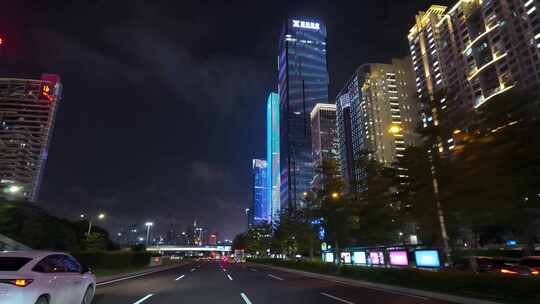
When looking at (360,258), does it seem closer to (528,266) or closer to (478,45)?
(528,266)

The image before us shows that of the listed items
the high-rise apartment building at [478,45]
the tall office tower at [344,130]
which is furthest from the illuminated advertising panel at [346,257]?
the tall office tower at [344,130]

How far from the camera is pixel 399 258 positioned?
1222 inches

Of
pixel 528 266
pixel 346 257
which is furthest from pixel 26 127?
pixel 528 266

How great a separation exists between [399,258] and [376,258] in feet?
22.4

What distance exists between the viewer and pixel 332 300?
12.8 metres

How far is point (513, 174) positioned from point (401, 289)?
778 centimetres

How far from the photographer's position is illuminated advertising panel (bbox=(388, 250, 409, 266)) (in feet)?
99.5

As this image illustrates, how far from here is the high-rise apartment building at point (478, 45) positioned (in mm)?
101438

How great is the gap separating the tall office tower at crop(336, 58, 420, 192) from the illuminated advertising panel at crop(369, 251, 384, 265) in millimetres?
123718

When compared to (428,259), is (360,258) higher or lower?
lower

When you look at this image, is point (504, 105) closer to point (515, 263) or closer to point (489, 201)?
point (489, 201)

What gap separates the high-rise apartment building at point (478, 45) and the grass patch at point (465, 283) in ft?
227

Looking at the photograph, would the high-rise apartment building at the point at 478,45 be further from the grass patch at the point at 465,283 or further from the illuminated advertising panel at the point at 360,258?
the grass patch at the point at 465,283

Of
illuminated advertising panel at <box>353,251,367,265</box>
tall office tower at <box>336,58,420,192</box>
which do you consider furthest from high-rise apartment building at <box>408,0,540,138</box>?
illuminated advertising panel at <box>353,251,367,265</box>
